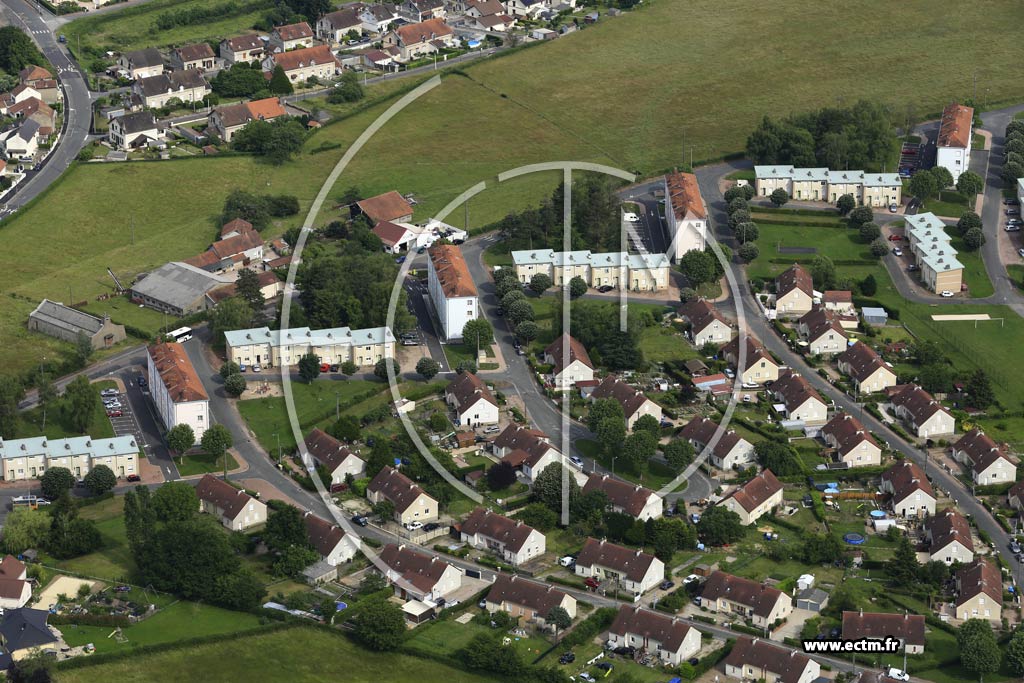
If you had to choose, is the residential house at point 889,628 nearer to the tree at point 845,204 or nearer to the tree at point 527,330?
the tree at point 527,330

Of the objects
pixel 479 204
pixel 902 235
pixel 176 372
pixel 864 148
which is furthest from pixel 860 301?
pixel 176 372

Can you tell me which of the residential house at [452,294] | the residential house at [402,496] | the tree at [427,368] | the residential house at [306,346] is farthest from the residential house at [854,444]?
the residential house at [306,346]

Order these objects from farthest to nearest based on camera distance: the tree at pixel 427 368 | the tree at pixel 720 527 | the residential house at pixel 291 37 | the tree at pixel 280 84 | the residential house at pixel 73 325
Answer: the residential house at pixel 291 37
the tree at pixel 280 84
the residential house at pixel 73 325
the tree at pixel 427 368
the tree at pixel 720 527

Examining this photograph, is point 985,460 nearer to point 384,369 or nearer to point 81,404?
point 384,369

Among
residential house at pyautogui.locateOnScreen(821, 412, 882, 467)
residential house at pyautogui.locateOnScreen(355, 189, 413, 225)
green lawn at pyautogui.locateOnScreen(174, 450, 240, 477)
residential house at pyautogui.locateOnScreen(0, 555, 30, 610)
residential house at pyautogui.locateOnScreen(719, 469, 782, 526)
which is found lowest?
residential house at pyautogui.locateOnScreen(821, 412, 882, 467)

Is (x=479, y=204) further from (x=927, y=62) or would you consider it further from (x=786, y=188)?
(x=927, y=62)

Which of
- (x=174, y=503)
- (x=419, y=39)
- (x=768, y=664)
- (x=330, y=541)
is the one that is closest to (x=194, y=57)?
(x=419, y=39)

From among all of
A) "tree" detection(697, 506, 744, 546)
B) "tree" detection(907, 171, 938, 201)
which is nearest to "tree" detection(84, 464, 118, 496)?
"tree" detection(697, 506, 744, 546)

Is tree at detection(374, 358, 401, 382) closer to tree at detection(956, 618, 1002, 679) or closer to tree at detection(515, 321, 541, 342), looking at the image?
tree at detection(515, 321, 541, 342)
